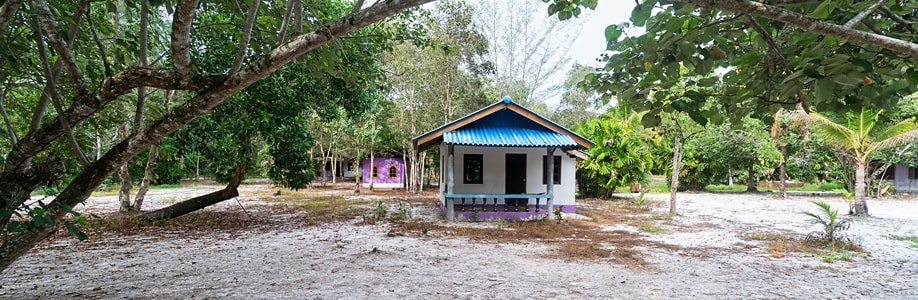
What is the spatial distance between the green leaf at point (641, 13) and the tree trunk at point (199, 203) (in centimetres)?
1000

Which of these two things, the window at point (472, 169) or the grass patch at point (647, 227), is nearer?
the grass patch at point (647, 227)

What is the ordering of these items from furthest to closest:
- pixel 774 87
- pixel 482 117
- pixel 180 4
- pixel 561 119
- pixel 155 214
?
pixel 561 119, pixel 482 117, pixel 155 214, pixel 774 87, pixel 180 4

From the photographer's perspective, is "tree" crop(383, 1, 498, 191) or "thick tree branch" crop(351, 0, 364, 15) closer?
"thick tree branch" crop(351, 0, 364, 15)

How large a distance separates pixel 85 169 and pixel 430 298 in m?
3.10

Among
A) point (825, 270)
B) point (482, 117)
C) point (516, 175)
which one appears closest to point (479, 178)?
point (516, 175)

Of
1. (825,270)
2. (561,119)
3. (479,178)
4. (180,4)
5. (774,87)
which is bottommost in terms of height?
(825,270)

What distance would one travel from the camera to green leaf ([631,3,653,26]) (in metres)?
2.48

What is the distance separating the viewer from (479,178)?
520 inches

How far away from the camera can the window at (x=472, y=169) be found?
13.1 metres

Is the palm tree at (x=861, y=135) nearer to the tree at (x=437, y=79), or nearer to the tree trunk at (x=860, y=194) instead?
the tree trunk at (x=860, y=194)

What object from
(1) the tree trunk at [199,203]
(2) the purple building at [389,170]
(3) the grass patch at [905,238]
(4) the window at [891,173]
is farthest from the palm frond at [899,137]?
(2) the purple building at [389,170]

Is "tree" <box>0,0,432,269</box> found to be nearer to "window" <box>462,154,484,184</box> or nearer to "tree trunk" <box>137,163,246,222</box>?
"tree trunk" <box>137,163,246,222</box>

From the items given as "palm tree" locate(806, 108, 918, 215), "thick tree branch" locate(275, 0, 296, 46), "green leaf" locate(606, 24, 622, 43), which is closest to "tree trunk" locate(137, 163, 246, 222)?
"thick tree branch" locate(275, 0, 296, 46)

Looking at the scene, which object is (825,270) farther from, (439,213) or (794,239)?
(439,213)
